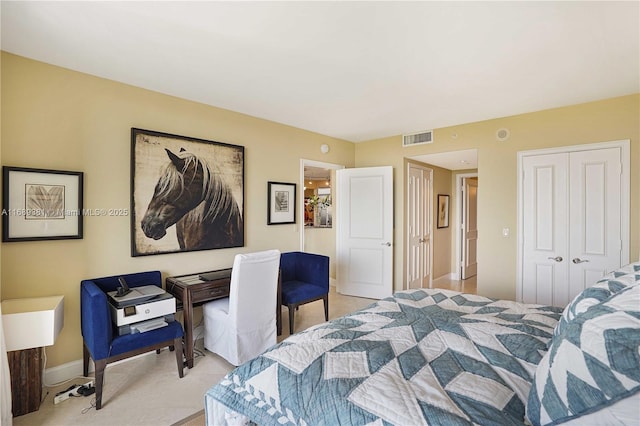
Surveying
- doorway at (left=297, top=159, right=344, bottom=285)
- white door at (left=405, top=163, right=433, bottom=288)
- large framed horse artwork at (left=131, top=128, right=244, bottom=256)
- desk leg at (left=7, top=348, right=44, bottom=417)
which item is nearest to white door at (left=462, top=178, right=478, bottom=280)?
white door at (left=405, top=163, right=433, bottom=288)

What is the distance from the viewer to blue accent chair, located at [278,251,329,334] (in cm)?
351

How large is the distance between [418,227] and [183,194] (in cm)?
369

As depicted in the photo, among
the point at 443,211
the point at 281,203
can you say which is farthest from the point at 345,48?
the point at 443,211

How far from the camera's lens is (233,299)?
2.75 meters

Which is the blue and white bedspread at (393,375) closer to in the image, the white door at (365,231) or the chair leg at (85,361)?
the chair leg at (85,361)

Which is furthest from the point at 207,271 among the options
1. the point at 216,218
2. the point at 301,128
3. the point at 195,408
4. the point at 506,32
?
the point at 506,32

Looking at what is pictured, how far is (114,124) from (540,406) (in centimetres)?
351

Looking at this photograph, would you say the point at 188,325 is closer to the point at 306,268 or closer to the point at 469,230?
the point at 306,268

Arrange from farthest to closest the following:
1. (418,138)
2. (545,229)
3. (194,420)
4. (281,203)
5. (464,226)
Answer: (464,226)
(418,138)
(281,203)
(545,229)
(194,420)

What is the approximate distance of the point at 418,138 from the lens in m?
4.74

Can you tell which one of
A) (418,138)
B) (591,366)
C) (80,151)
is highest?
(418,138)

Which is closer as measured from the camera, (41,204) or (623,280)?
(623,280)

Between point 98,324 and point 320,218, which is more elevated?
point 320,218

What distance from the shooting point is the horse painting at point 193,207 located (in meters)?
3.15
